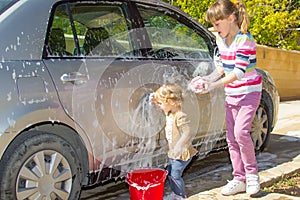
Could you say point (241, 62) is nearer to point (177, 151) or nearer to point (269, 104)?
point (177, 151)

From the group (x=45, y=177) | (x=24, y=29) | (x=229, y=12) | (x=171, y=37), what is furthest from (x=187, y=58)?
(x=45, y=177)

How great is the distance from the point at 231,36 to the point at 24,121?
175cm

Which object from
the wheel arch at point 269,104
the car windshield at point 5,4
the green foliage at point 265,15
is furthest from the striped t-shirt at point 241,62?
the green foliage at point 265,15

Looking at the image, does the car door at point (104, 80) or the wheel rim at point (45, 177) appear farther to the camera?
the car door at point (104, 80)

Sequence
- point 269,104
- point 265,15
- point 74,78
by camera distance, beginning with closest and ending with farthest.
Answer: point 74,78, point 269,104, point 265,15

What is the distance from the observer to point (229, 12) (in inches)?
140

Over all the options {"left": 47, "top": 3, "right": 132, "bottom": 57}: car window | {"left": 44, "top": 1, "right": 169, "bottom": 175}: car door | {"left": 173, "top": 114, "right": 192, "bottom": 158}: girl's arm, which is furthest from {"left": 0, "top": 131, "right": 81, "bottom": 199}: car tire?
{"left": 173, "top": 114, "right": 192, "bottom": 158}: girl's arm

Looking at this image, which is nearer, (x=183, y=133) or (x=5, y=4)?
(x=5, y=4)

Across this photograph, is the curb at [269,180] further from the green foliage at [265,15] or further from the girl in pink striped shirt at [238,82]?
the green foliage at [265,15]

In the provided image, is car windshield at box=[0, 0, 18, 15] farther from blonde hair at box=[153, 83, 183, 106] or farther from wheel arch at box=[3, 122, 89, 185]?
blonde hair at box=[153, 83, 183, 106]

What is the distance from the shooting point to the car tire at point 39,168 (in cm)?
294

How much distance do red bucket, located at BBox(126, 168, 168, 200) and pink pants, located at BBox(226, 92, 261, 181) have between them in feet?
2.54

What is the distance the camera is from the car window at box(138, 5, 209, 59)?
13.5 feet

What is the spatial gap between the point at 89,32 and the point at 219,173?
6.34 feet
